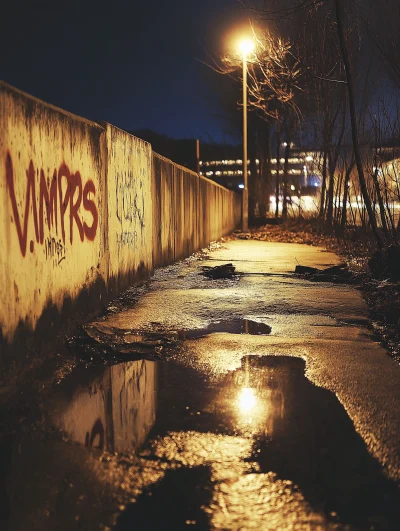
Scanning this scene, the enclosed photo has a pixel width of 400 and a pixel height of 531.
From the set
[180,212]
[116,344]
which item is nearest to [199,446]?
[116,344]

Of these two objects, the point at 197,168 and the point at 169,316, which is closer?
the point at 169,316

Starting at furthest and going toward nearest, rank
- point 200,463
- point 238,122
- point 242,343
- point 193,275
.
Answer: point 238,122
point 193,275
point 242,343
point 200,463

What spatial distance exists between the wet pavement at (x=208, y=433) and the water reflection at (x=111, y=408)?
0.04 feet

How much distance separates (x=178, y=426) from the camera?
3314 mm

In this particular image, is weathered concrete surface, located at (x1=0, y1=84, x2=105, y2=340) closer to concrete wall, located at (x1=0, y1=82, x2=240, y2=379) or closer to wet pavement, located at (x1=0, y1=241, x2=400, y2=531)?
concrete wall, located at (x1=0, y1=82, x2=240, y2=379)

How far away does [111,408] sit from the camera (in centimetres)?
369

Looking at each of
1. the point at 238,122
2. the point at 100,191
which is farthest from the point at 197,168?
the point at 100,191

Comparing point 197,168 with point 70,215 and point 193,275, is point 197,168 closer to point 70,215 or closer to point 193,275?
point 193,275

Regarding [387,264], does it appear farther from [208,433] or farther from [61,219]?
[208,433]

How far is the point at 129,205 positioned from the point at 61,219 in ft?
9.78

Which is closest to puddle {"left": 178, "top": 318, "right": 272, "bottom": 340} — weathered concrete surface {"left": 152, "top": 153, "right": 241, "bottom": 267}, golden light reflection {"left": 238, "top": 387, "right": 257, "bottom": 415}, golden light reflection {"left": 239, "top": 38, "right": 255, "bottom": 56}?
golden light reflection {"left": 238, "top": 387, "right": 257, "bottom": 415}

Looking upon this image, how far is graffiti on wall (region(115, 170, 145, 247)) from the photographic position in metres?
7.57

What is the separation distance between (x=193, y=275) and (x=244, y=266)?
2.08 metres

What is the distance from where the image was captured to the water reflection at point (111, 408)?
10.4 ft
